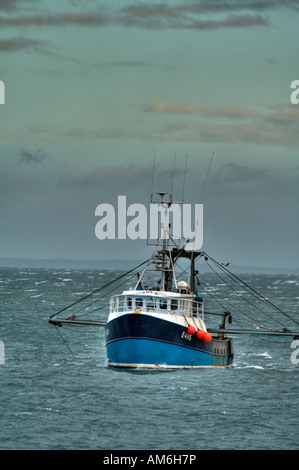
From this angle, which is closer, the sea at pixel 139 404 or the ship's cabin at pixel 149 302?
the sea at pixel 139 404

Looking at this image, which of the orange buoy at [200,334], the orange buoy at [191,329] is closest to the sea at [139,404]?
the orange buoy at [200,334]

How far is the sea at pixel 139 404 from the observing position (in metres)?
43.5

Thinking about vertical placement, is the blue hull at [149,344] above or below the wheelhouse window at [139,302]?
below

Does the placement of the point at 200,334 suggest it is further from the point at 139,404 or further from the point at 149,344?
the point at 139,404

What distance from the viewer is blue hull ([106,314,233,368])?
2459 inches

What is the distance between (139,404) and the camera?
51688 mm

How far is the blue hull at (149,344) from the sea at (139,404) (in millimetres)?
1085

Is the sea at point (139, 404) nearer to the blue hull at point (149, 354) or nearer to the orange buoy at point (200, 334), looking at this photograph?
the blue hull at point (149, 354)

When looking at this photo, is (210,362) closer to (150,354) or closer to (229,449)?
(150,354)

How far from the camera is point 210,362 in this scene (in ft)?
219

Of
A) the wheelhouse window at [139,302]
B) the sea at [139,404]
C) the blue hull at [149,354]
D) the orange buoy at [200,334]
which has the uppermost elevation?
the wheelhouse window at [139,302]

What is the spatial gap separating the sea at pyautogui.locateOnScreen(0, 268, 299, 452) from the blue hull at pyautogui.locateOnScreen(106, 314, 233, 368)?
3.56 ft

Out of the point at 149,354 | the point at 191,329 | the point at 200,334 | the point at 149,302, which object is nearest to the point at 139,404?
the point at 149,354
